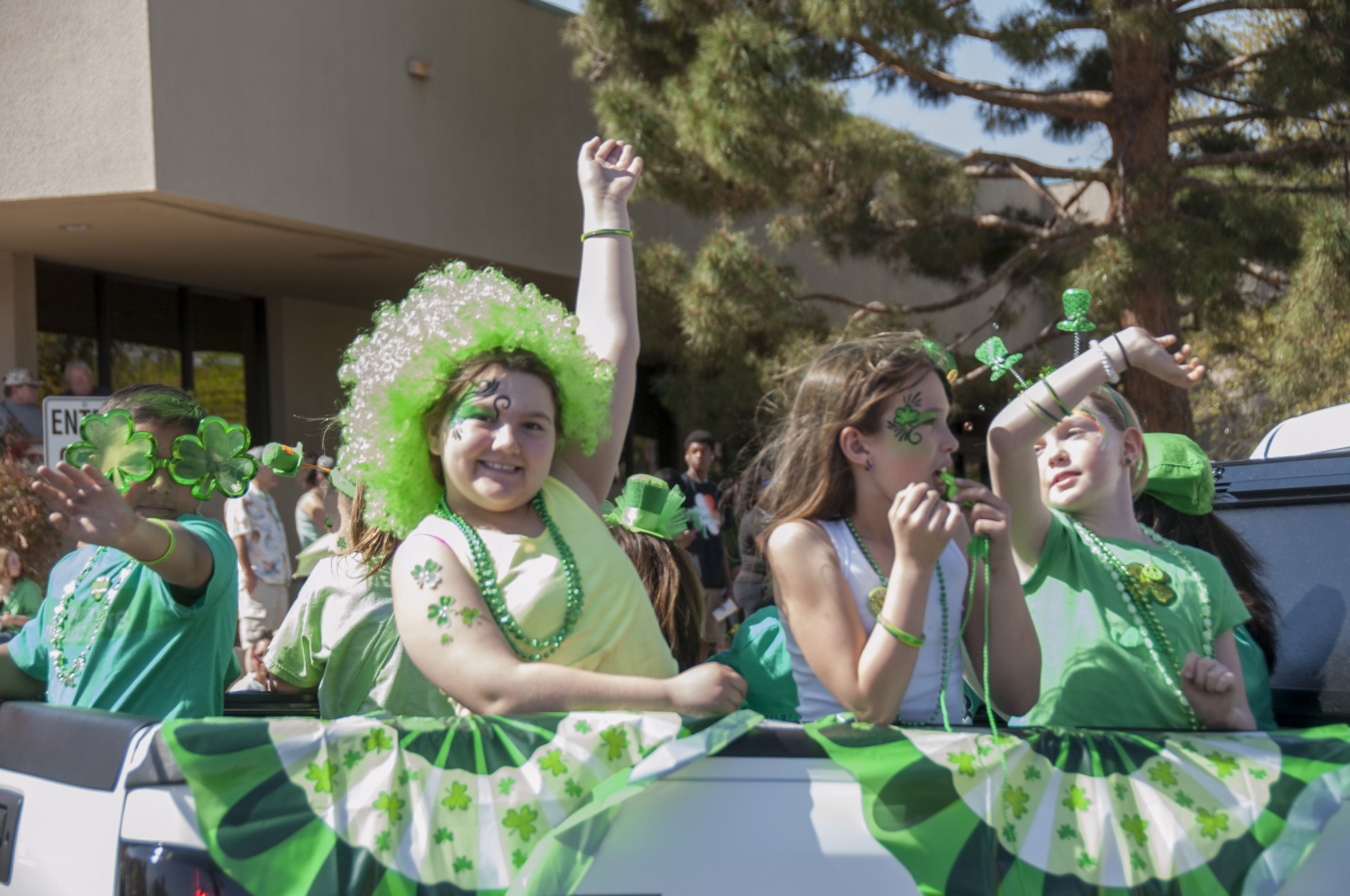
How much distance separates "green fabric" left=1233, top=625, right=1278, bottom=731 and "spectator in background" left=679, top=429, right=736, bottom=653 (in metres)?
6.37

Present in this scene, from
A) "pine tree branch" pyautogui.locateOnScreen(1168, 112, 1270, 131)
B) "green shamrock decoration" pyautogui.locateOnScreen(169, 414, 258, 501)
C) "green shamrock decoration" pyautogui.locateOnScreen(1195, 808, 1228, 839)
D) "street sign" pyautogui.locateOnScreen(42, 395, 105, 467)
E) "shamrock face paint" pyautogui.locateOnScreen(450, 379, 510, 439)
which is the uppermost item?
"pine tree branch" pyautogui.locateOnScreen(1168, 112, 1270, 131)

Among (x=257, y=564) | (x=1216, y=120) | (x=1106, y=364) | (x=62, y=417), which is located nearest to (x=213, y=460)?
(x=1106, y=364)

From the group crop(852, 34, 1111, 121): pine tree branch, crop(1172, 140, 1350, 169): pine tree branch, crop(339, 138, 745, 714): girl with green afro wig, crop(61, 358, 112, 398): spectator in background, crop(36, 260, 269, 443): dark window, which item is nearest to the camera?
crop(339, 138, 745, 714): girl with green afro wig

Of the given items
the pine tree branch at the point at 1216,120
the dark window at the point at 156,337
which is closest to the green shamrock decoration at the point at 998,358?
the pine tree branch at the point at 1216,120

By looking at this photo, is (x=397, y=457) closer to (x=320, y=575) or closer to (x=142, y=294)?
(x=320, y=575)

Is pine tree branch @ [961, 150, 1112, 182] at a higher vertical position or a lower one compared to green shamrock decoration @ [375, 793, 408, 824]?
higher

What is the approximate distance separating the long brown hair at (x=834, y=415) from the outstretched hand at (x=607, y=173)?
1.82ft

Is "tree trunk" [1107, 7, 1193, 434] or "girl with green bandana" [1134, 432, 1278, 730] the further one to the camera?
"tree trunk" [1107, 7, 1193, 434]

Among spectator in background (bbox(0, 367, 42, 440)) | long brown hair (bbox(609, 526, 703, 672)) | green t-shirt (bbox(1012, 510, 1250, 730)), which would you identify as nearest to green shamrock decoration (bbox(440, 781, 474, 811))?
green t-shirt (bbox(1012, 510, 1250, 730))

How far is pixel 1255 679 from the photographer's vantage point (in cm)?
285

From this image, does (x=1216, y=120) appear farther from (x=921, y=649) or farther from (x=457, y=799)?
(x=457, y=799)

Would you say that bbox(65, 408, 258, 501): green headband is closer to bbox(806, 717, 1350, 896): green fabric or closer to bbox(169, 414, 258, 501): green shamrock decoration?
bbox(169, 414, 258, 501): green shamrock decoration

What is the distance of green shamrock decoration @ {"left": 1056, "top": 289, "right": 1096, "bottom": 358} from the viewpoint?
2578mm

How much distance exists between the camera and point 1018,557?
2.70 meters
